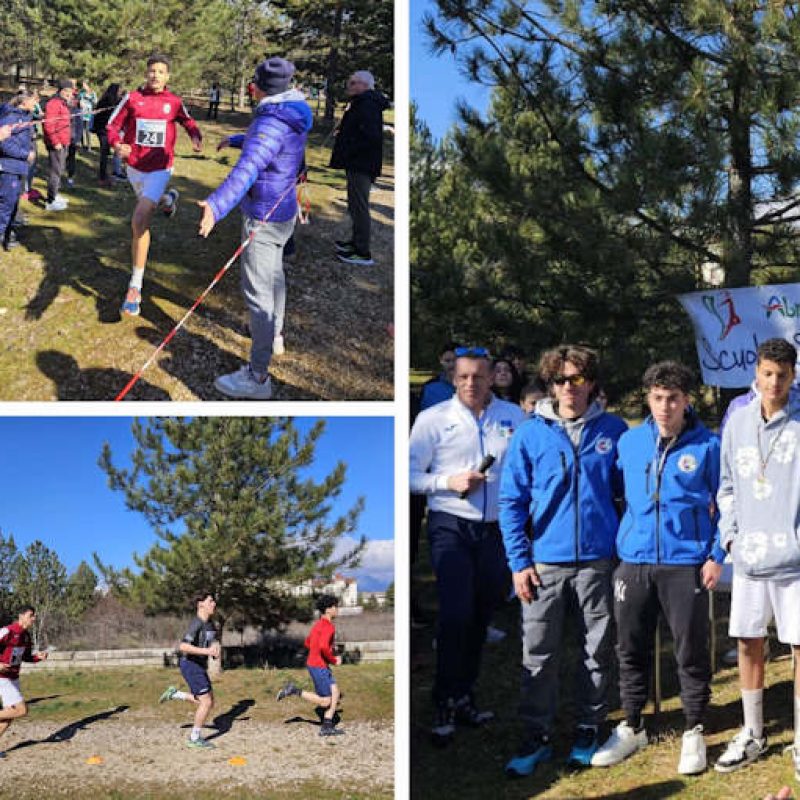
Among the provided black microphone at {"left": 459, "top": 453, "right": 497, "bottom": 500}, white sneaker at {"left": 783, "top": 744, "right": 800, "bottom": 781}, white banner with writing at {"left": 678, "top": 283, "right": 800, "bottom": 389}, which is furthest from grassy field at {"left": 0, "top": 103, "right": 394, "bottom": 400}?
white sneaker at {"left": 783, "top": 744, "right": 800, "bottom": 781}

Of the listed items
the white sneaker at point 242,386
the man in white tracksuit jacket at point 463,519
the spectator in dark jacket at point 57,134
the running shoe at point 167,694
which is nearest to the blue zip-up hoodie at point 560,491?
the man in white tracksuit jacket at point 463,519

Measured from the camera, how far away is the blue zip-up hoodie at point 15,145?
17.0 feet

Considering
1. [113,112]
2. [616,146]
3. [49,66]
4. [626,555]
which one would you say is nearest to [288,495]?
[626,555]

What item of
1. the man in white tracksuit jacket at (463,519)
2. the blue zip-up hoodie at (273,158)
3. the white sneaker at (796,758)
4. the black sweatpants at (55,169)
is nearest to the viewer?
the white sneaker at (796,758)

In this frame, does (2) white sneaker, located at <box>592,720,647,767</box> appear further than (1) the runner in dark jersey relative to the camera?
No

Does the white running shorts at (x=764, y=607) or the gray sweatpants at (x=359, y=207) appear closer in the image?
the white running shorts at (x=764, y=607)

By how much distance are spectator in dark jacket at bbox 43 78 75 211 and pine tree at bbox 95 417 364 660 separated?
1.42m

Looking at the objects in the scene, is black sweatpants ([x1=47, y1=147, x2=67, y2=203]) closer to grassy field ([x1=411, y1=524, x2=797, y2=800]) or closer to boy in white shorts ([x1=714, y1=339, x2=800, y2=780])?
grassy field ([x1=411, y1=524, x2=797, y2=800])

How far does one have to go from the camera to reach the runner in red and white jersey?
467 centimetres

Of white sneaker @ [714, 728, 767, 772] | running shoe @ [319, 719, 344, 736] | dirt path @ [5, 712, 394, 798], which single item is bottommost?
dirt path @ [5, 712, 394, 798]

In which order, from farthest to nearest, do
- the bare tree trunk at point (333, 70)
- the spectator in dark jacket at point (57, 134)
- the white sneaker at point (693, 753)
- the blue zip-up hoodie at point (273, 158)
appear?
1. the spectator in dark jacket at point (57, 134)
2. the bare tree trunk at point (333, 70)
3. the blue zip-up hoodie at point (273, 158)
4. the white sneaker at point (693, 753)

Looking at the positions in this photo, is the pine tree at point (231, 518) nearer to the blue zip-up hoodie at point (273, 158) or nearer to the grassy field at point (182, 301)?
the grassy field at point (182, 301)

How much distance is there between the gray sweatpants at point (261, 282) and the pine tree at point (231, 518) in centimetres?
33

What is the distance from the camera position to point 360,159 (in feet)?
16.9
